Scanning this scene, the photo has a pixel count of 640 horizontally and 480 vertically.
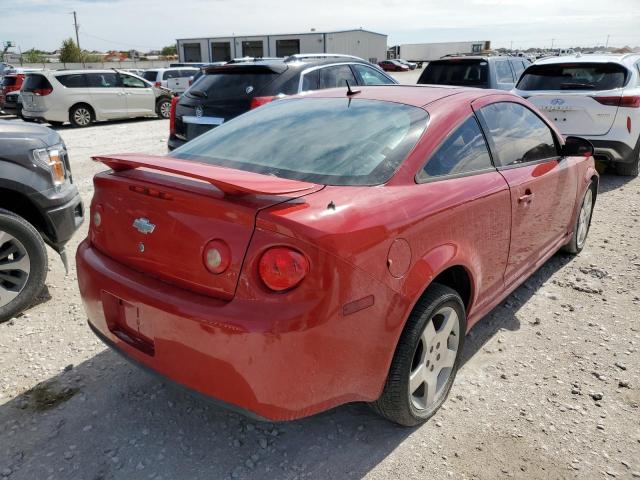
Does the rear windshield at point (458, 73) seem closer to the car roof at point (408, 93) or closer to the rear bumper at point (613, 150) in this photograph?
the rear bumper at point (613, 150)

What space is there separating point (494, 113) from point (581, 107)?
4642 millimetres

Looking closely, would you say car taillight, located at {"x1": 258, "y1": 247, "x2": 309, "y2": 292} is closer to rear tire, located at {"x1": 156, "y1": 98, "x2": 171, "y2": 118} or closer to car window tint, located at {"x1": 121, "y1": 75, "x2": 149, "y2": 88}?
car window tint, located at {"x1": 121, "y1": 75, "x2": 149, "y2": 88}

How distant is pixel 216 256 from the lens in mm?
2029

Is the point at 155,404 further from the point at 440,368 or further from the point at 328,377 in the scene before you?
the point at 440,368

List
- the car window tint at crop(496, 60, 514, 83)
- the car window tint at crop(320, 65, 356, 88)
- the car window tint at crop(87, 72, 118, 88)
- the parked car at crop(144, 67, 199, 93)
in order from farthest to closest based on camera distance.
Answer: the parked car at crop(144, 67, 199, 93), the car window tint at crop(87, 72, 118, 88), the car window tint at crop(496, 60, 514, 83), the car window tint at crop(320, 65, 356, 88)

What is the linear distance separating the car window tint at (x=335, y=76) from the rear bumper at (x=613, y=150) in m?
3.43

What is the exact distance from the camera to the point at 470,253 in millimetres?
2723

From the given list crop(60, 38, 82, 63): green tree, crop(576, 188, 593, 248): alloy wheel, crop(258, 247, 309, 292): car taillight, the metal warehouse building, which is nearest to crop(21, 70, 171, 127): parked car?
crop(576, 188, 593, 248): alloy wheel

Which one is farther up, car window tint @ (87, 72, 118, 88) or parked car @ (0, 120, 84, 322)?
car window tint @ (87, 72, 118, 88)

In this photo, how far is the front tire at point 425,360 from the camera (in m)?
2.35

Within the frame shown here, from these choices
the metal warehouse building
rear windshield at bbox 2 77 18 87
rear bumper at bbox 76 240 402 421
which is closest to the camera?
rear bumper at bbox 76 240 402 421

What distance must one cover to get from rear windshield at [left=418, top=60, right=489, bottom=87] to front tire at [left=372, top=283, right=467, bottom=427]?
8078 mm

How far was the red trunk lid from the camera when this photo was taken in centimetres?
200

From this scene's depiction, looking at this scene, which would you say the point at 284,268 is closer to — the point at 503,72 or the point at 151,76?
the point at 503,72
